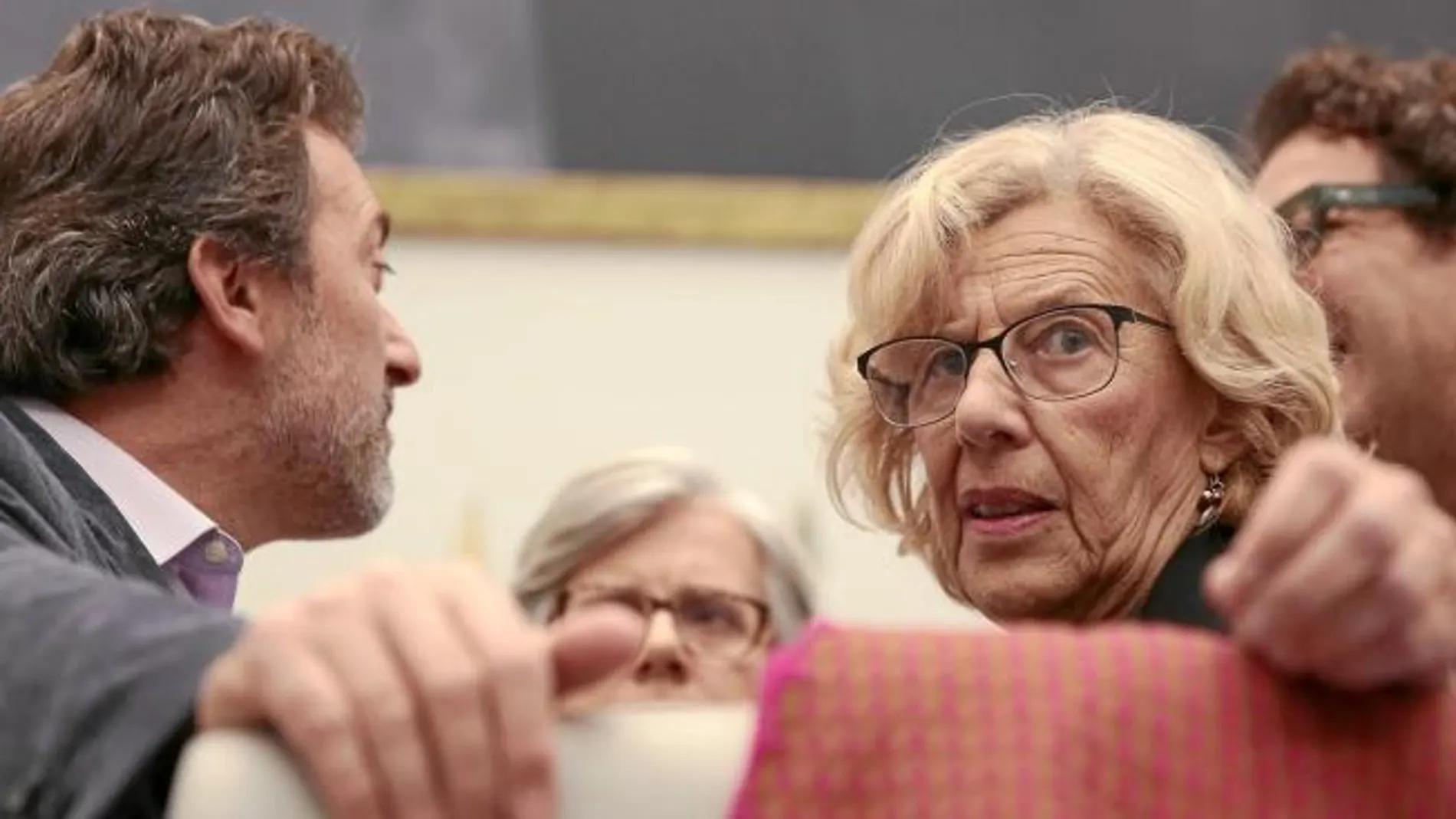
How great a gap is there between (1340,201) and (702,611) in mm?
645

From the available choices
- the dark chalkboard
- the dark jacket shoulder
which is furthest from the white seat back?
the dark chalkboard

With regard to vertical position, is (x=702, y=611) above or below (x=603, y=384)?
above

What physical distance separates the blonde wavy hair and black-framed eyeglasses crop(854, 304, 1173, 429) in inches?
0.8

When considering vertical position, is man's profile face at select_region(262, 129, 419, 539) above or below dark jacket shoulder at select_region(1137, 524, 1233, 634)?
below

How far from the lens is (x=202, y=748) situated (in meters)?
0.63

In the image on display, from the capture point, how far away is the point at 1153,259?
1.40m

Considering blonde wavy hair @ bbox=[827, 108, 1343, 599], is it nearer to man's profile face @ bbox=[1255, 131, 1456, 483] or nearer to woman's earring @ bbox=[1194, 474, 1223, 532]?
woman's earring @ bbox=[1194, 474, 1223, 532]

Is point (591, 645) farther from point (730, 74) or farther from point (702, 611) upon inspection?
point (730, 74)

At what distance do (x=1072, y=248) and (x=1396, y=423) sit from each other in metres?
0.65

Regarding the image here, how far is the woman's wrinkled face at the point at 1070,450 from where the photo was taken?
1.36 meters

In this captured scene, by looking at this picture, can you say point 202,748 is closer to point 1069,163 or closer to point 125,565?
point 125,565

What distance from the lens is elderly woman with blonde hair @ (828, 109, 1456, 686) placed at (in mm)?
1363

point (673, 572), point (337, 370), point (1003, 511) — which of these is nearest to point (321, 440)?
point (337, 370)

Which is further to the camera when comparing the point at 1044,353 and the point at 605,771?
the point at 1044,353
